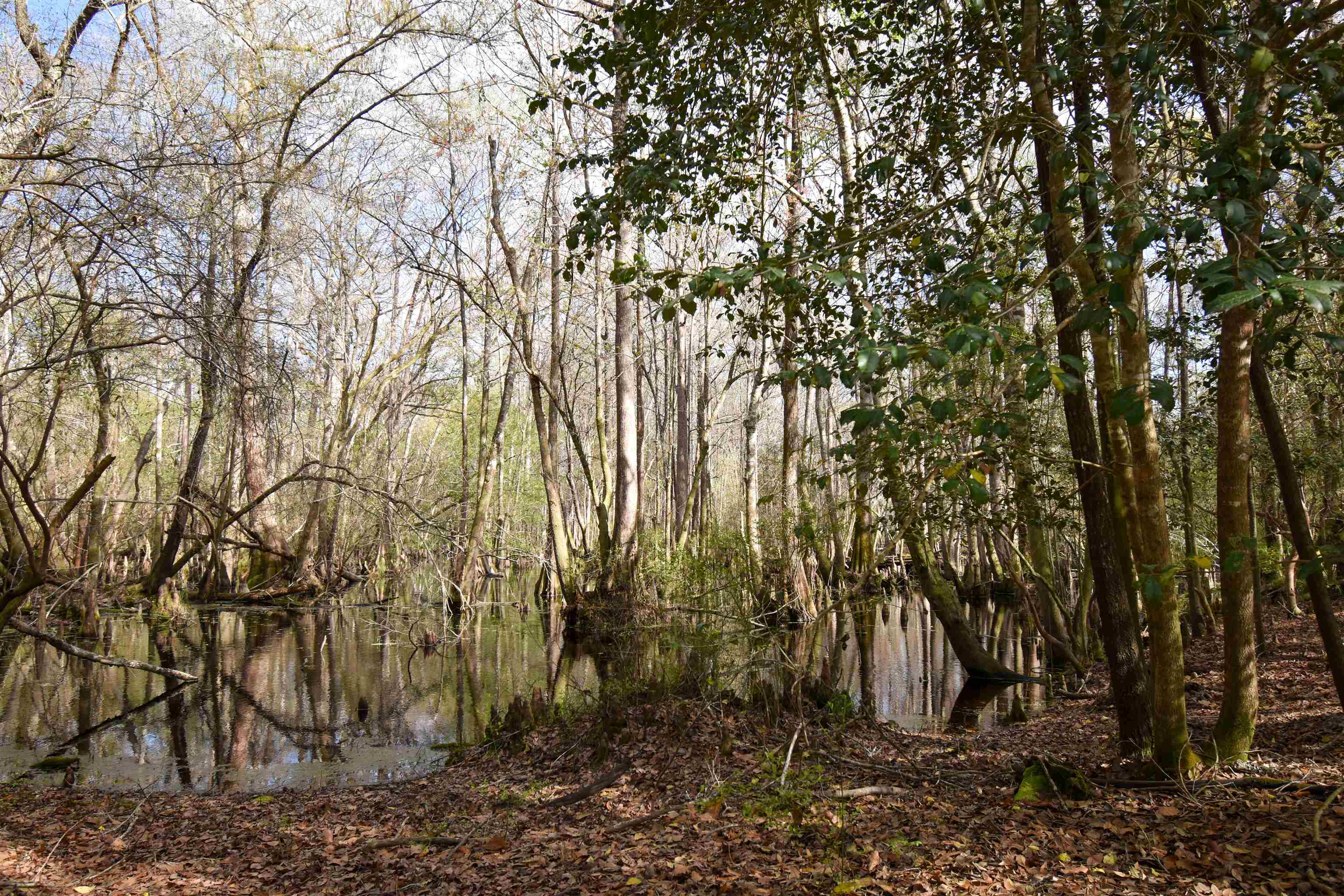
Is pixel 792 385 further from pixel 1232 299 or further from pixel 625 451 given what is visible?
pixel 625 451

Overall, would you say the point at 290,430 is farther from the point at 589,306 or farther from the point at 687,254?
the point at 687,254

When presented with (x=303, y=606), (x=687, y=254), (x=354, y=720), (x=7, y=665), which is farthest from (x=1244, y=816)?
(x=303, y=606)

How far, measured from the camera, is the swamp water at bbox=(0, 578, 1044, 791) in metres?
7.52

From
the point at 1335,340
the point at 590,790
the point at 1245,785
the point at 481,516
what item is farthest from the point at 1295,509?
the point at 481,516

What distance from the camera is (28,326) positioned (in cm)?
825

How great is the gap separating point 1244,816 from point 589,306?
18860mm

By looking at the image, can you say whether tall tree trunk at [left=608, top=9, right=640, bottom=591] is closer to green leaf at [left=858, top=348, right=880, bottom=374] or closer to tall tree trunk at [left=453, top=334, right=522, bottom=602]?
tall tree trunk at [left=453, top=334, right=522, bottom=602]

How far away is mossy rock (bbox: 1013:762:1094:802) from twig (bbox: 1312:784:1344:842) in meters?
1.09

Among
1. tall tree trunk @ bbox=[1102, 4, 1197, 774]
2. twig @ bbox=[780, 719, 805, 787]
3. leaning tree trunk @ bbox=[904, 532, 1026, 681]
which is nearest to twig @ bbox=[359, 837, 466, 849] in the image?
twig @ bbox=[780, 719, 805, 787]

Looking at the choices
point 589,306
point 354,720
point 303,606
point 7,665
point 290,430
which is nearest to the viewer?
point 354,720

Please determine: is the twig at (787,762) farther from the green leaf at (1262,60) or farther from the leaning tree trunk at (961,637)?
the leaning tree trunk at (961,637)

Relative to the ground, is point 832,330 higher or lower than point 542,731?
higher

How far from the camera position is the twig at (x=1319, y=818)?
3.42 m

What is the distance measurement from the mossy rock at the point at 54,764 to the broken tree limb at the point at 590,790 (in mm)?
4303
